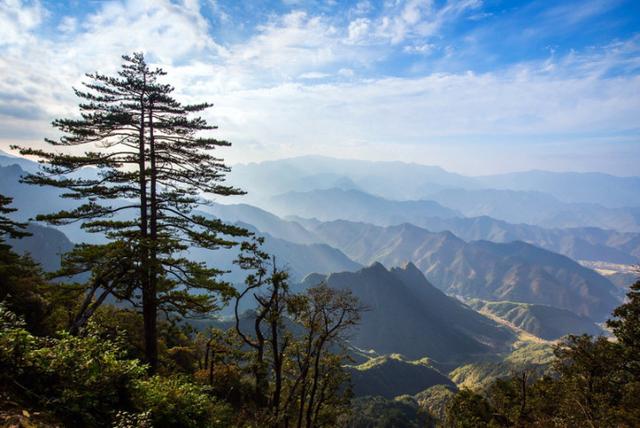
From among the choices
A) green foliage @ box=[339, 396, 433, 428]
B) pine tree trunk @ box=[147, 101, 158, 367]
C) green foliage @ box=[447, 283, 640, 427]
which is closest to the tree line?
pine tree trunk @ box=[147, 101, 158, 367]

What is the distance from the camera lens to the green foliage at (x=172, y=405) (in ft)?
33.8

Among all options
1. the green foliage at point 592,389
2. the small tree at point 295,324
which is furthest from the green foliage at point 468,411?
the small tree at point 295,324

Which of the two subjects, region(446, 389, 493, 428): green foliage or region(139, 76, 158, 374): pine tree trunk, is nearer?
region(139, 76, 158, 374): pine tree trunk

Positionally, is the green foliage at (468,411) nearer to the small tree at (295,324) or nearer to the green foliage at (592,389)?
the green foliage at (592,389)

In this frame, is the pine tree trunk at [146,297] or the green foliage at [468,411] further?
the green foliage at [468,411]

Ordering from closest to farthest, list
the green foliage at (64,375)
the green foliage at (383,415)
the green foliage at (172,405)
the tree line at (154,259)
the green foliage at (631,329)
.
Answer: the green foliage at (64,375), the green foliage at (172,405), the tree line at (154,259), the green foliage at (631,329), the green foliage at (383,415)

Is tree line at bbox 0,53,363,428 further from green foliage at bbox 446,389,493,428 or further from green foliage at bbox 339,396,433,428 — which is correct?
green foliage at bbox 339,396,433,428

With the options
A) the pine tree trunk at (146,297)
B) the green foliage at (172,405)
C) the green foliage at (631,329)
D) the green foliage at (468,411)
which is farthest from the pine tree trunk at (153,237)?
the green foliage at (468,411)

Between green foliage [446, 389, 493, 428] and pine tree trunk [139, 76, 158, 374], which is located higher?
pine tree trunk [139, 76, 158, 374]

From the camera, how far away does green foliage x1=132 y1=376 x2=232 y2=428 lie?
10305 mm

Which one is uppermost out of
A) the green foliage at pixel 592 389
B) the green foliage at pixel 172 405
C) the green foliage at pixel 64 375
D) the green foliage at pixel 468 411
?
the green foliage at pixel 64 375

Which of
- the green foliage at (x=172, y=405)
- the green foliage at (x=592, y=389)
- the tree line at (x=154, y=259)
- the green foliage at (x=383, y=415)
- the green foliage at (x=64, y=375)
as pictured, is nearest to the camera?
the green foliage at (x=64, y=375)

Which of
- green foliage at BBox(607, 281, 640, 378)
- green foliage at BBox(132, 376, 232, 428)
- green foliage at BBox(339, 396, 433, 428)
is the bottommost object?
green foliage at BBox(339, 396, 433, 428)

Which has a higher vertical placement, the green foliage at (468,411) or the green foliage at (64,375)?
the green foliage at (64,375)
